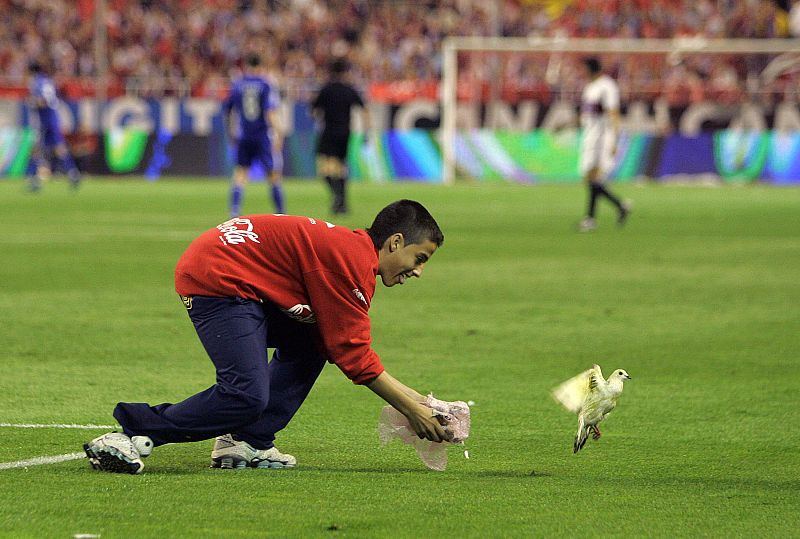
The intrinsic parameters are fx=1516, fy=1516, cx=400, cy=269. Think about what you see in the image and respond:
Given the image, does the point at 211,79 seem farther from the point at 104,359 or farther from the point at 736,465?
the point at 736,465

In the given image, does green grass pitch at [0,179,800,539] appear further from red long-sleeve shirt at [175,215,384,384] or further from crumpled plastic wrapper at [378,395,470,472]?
red long-sleeve shirt at [175,215,384,384]

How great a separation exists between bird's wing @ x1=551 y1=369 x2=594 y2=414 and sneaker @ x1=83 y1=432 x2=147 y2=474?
5.22 feet

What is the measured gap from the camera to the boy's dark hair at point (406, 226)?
5.58 meters

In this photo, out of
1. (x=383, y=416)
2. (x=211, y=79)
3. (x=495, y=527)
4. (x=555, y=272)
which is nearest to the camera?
(x=495, y=527)

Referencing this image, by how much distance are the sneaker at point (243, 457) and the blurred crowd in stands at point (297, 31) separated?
1140 inches

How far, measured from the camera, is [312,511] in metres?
5.15

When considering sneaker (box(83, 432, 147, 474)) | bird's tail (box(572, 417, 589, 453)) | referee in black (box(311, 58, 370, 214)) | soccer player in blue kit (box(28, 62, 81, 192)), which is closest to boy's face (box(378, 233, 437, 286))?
bird's tail (box(572, 417, 589, 453))

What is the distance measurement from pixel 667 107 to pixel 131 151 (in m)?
11.5

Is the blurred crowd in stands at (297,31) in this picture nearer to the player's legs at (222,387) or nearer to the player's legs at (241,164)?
Answer: the player's legs at (241,164)

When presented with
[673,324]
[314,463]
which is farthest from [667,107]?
[314,463]

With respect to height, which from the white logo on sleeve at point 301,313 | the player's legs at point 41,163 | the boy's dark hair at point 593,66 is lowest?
the player's legs at point 41,163

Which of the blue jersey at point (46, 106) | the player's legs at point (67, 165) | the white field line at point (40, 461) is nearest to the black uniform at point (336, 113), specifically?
the player's legs at point (67, 165)

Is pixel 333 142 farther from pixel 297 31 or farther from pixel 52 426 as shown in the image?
pixel 297 31

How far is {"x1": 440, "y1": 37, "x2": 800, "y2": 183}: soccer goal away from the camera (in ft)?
104
